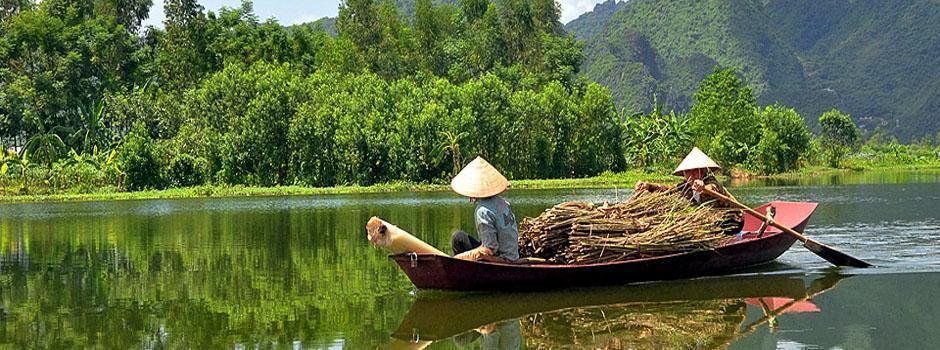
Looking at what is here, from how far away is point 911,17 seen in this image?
165125 mm

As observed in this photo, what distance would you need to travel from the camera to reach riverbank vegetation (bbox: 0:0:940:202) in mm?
45750

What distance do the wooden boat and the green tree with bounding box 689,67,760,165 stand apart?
4317 cm

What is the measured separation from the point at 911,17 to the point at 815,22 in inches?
923

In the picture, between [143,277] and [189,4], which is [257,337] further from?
[189,4]

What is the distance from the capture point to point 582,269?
1110 cm

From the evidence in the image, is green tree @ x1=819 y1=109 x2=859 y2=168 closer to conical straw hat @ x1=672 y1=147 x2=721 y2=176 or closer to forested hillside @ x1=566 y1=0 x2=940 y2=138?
forested hillside @ x1=566 y1=0 x2=940 y2=138

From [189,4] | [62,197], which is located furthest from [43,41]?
[62,197]

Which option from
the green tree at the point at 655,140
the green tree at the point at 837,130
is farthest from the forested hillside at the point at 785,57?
the green tree at the point at 655,140

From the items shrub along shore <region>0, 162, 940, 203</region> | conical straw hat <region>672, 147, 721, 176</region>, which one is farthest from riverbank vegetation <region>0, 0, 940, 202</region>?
conical straw hat <region>672, 147, 721, 176</region>

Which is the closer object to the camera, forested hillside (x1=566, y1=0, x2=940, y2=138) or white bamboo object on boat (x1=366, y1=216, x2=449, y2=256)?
white bamboo object on boat (x1=366, y1=216, x2=449, y2=256)

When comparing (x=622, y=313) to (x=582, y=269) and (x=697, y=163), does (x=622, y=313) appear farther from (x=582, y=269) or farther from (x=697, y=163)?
(x=697, y=163)

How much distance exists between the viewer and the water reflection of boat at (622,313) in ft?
28.9

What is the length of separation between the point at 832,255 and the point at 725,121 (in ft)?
152

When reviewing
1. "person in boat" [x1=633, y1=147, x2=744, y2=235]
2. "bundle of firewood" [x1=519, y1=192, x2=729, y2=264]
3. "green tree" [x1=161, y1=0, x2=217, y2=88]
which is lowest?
"bundle of firewood" [x1=519, y1=192, x2=729, y2=264]
